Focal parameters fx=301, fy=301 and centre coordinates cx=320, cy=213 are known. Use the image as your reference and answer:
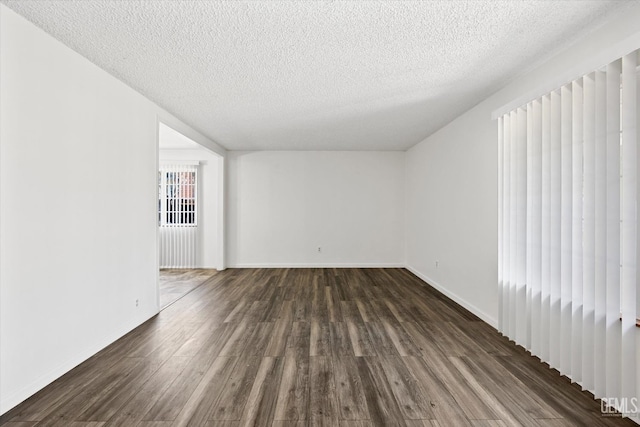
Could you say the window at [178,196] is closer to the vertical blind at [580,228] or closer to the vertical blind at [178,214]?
the vertical blind at [178,214]

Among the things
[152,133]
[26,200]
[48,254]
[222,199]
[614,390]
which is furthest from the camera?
[222,199]

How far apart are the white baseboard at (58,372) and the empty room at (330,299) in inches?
0.6

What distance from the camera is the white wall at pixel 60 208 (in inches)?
79.3

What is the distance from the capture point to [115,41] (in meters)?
2.38

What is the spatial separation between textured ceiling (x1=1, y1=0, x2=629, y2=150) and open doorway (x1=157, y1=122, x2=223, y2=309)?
3.04 meters

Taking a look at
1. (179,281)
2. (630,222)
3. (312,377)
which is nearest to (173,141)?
(179,281)

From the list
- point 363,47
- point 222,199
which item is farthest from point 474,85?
point 222,199

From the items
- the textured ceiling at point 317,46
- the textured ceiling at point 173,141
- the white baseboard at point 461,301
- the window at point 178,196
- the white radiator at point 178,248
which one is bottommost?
the white baseboard at point 461,301

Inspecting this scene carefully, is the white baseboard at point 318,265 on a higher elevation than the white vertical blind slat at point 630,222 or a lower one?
lower

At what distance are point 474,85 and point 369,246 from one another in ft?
14.4

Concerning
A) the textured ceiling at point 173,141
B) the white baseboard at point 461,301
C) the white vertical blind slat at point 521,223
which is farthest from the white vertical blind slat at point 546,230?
the textured ceiling at point 173,141

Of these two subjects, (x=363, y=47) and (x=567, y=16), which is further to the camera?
(x=363, y=47)

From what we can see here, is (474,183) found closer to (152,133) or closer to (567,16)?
(567,16)

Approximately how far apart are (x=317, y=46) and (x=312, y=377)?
2.60 m
